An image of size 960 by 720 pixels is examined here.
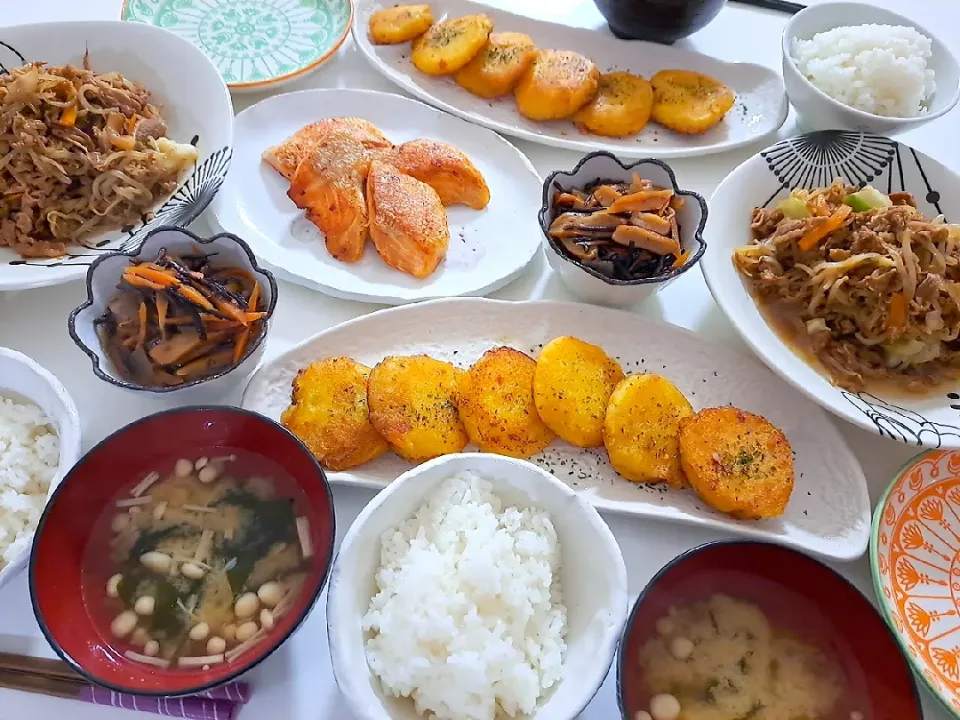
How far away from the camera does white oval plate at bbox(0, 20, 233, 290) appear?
215 centimetres

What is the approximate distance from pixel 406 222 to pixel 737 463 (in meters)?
1.21

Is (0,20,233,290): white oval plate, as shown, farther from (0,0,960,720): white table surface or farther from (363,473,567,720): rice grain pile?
(363,473,567,720): rice grain pile

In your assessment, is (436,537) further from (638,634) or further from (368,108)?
(368,108)

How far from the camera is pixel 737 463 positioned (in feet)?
5.56

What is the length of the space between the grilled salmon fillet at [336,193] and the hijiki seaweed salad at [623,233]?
637 mm

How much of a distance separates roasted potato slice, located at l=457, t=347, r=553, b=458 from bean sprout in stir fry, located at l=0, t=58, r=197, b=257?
1.22 meters

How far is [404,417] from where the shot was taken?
5.57 feet

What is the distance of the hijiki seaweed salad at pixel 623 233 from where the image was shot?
197 centimetres

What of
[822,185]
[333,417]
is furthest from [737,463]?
[822,185]

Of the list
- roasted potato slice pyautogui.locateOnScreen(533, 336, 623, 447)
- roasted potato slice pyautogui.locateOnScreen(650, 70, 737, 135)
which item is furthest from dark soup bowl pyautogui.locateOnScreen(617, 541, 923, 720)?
roasted potato slice pyautogui.locateOnScreen(650, 70, 737, 135)

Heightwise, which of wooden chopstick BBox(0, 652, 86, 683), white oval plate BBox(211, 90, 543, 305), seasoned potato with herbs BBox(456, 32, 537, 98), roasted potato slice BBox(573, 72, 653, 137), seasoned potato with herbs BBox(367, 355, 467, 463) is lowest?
wooden chopstick BBox(0, 652, 86, 683)

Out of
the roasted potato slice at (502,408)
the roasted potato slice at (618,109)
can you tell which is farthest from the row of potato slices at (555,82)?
the roasted potato slice at (502,408)

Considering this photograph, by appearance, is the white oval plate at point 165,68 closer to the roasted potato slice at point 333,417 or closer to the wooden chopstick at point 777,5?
the roasted potato slice at point 333,417

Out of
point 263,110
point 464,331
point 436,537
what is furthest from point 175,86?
point 436,537
